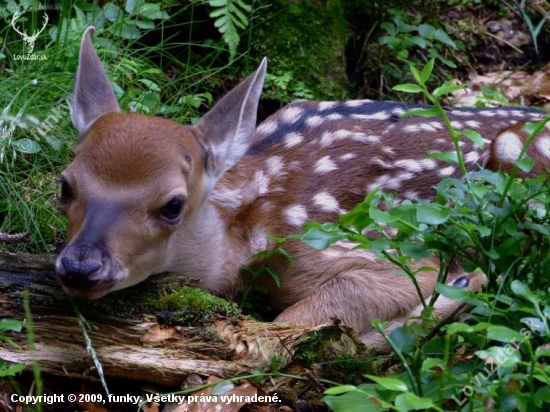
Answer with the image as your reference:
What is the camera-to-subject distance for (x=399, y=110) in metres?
5.68

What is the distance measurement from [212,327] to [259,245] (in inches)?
45.6

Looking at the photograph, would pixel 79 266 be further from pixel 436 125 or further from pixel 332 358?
pixel 436 125

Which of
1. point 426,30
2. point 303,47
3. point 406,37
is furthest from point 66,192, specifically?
point 426,30

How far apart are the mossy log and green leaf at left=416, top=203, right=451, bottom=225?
2.90ft

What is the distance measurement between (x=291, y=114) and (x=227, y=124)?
3.75 ft

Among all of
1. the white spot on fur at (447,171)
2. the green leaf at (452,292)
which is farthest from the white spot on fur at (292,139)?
the green leaf at (452,292)

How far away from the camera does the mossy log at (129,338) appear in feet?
11.8

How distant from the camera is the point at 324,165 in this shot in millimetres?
5281

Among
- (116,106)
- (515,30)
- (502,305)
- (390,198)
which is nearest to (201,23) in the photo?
(116,106)

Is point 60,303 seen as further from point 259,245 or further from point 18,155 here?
point 18,155

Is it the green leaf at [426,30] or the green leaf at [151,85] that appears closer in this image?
the green leaf at [151,85]

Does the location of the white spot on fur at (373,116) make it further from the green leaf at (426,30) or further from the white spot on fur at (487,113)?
the green leaf at (426,30)

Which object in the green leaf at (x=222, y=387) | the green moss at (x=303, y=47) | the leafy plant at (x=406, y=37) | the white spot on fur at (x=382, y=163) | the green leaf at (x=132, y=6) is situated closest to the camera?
the green leaf at (x=222, y=387)

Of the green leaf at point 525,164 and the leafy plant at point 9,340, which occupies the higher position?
the green leaf at point 525,164
